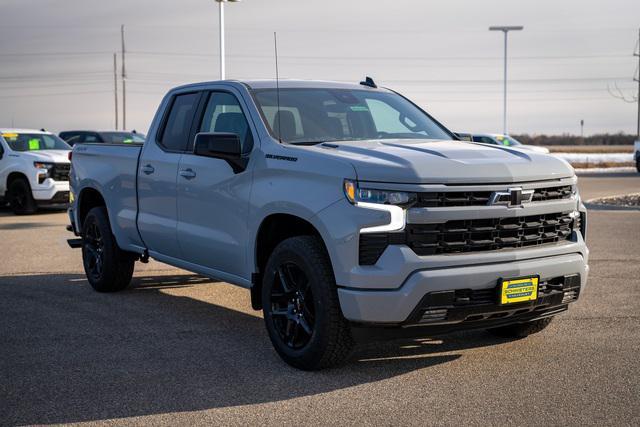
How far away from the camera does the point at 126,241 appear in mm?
8602

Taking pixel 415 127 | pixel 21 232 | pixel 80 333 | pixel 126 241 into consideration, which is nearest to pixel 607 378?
pixel 415 127

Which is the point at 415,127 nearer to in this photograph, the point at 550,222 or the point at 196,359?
the point at 550,222

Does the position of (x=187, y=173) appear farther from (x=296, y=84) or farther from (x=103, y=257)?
(x=103, y=257)

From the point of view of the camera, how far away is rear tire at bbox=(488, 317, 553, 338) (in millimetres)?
6781

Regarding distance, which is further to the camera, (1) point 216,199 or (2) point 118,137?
(2) point 118,137

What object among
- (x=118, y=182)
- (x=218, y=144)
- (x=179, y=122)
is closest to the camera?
(x=218, y=144)

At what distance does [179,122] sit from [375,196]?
115 inches

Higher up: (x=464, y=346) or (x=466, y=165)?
(x=466, y=165)

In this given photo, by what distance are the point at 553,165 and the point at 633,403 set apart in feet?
5.56

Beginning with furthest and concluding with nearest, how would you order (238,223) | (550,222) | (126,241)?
(126,241)
(238,223)
(550,222)

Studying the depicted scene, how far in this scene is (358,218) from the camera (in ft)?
17.6

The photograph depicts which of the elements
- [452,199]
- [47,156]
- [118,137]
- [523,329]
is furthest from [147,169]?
[118,137]

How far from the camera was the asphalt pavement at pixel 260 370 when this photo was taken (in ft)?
16.5

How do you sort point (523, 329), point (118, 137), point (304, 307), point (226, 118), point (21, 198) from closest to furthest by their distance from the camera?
1. point (304, 307)
2. point (523, 329)
3. point (226, 118)
4. point (21, 198)
5. point (118, 137)
